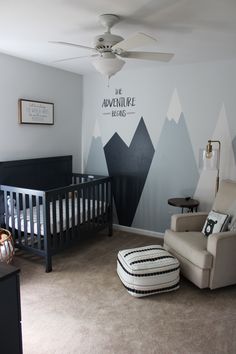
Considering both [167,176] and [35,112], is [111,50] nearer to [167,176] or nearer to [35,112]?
[35,112]

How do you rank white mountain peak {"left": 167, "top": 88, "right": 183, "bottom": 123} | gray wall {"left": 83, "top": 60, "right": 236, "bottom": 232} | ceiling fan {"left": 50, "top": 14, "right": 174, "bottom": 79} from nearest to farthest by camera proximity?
ceiling fan {"left": 50, "top": 14, "right": 174, "bottom": 79} → gray wall {"left": 83, "top": 60, "right": 236, "bottom": 232} → white mountain peak {"left": 167, "top": 88, "right": 183, "bottom": 123}

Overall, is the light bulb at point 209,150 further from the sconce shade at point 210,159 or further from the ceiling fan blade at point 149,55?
the ceiling fan blade at point 149,55

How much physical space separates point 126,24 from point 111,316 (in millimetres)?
2350

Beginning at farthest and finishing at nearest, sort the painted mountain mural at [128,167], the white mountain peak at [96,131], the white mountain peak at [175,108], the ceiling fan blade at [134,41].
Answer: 1. the white mountain peak at [96,131]
2. the painted mountain mural at [128,167]
3. the white mountain peak at [175,108]
4. the ceiling fan blade at [134,41]

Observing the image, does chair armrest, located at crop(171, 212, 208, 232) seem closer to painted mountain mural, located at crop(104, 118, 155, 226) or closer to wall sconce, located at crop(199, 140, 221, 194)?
wall sconce, located at crop(199, 140, 221, 194)

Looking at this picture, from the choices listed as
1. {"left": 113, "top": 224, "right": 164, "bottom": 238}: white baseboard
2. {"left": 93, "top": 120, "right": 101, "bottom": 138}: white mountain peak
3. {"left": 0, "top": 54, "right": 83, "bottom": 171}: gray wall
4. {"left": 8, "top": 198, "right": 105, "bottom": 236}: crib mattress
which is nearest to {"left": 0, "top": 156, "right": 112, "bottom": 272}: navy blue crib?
{"left": 8, "top": 198, "right": 105, "bottom": 236}: crib mattress

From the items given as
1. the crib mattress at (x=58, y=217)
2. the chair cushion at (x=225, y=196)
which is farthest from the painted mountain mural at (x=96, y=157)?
the chair cushion at (x=225, y=196)

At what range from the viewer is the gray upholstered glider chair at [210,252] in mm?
2572

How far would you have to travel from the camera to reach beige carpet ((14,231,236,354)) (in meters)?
1.99

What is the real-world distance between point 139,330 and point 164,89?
115 inches

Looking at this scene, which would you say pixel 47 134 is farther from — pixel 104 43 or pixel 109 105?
pixel 104 43

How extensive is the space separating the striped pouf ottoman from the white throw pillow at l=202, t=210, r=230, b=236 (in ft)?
1.70

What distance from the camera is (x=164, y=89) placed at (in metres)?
3.86

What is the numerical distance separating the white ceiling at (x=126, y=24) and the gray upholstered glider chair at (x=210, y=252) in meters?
1.53
